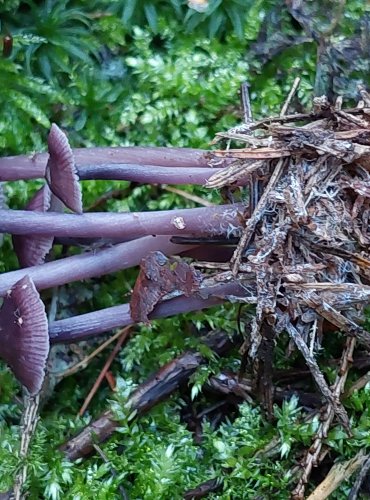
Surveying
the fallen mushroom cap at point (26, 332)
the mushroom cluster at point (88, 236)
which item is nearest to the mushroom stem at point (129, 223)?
the mushroom cluster at point (88, 236)

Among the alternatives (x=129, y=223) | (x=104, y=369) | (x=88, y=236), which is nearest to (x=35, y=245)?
(x=88, y=236)

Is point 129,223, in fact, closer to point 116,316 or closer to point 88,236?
point 88,236

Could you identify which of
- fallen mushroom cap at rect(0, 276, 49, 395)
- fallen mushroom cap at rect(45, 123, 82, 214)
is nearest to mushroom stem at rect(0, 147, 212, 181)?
fallen mushroom cap at rect(45, 123, 82, 214)

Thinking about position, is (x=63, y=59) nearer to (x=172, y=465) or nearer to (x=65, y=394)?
(x=65, y=394)

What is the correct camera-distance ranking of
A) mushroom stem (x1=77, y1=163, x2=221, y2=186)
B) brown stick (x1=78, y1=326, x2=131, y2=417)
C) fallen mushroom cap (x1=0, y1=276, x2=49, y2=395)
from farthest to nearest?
brown stick (x1=78, y1=326, x2=131, y2=417) → mushroom stem (x1=77, y1=163, x2=221, y2=186) → fallen mushroom cap (x1=0, y1=276, x2=49, y2=395)

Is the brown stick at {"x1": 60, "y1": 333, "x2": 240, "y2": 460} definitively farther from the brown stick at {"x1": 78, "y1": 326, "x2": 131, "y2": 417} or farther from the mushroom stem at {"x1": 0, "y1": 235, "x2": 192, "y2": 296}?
the mushroom stem at {"x1": 0, "y1": 235, "x2": 192, "y2": 296}

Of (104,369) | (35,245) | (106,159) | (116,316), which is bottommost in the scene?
(104,369)

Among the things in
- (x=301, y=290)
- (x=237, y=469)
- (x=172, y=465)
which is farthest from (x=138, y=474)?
(x=301, y=290)
